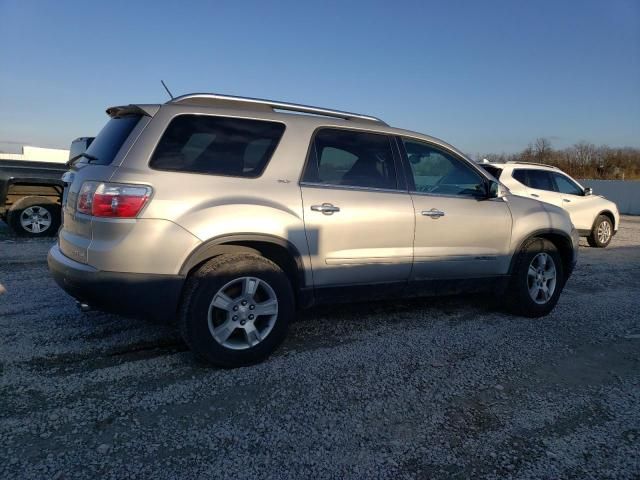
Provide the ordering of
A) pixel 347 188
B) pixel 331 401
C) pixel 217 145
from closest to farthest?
pixel 331 401 → pixel 217 145 → pixel 347 188

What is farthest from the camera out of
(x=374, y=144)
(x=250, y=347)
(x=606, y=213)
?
(x=606, y=213)

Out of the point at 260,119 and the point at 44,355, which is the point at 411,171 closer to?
the point at 260,119

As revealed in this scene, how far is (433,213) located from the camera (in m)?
4.05

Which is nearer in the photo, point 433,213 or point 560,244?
point 433,213

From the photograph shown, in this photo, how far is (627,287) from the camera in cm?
630

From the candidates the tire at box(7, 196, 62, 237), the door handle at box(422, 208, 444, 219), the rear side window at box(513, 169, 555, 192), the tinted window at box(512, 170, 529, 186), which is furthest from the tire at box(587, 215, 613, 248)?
the tire at box(7, 196, 62, 237)

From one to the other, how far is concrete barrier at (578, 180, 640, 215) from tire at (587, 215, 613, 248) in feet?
58.9

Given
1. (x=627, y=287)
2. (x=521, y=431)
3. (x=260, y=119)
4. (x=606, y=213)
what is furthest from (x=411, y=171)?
(x=606, y=213)

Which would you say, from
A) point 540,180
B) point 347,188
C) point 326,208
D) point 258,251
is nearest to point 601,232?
point 540,180

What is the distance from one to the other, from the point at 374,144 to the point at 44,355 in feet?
10.1

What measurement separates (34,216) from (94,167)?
22.7 ft

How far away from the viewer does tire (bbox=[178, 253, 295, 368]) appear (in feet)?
10.1

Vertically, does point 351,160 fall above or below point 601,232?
above

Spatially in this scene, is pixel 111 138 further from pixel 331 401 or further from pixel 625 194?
pixel 625 194
